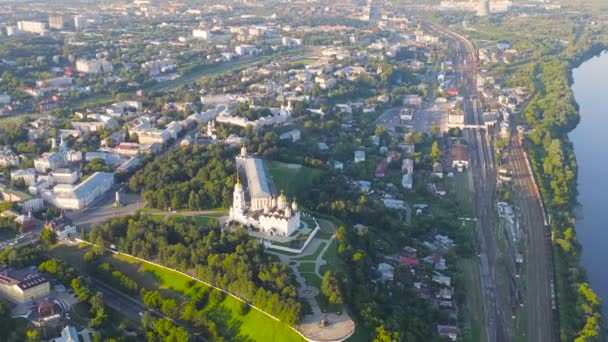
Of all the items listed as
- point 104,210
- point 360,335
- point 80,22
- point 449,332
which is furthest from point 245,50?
point 360,335

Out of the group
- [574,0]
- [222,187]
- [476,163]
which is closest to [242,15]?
[574,0]

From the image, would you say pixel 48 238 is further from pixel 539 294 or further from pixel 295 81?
pixel 295 81

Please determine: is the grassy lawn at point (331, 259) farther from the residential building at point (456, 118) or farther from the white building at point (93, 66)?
Answer: the white building at point (93, 66)

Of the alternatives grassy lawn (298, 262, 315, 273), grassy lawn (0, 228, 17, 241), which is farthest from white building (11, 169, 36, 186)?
grassy lawn (298, 262, 315, 273)

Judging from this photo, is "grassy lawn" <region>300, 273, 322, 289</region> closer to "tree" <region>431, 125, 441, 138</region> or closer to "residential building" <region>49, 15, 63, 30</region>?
"tree" <region>431, 125, 441, 138</region>

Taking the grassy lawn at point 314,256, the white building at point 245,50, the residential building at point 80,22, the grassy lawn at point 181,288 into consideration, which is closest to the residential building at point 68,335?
the grassy lawn at point 181,288

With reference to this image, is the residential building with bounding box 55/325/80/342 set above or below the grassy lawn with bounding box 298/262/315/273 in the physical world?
below
